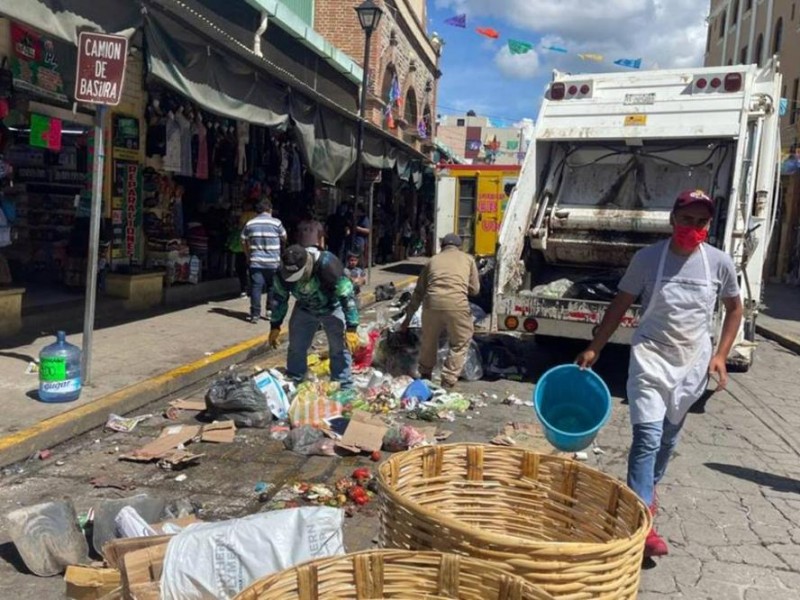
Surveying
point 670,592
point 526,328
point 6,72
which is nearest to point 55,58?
point 6,72

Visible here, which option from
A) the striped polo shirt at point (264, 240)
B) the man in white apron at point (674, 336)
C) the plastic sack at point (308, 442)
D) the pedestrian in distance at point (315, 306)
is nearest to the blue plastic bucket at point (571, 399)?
the man in white apron at point (674, 336)

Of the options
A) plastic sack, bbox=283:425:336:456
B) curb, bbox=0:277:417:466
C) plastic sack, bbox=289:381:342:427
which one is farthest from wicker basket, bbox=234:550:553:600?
plastic sack, bbox=289:381:342:427

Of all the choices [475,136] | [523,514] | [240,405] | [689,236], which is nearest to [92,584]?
[523,514]

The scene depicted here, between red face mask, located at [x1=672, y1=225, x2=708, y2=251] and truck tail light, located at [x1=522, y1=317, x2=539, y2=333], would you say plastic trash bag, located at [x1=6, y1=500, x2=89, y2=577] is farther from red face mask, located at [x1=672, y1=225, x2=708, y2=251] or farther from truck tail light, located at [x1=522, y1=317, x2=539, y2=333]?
truck tail light, located at [x1=522, y1=317, x2=539, y2=333]

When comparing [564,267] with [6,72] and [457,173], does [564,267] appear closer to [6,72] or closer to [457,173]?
[6,72]

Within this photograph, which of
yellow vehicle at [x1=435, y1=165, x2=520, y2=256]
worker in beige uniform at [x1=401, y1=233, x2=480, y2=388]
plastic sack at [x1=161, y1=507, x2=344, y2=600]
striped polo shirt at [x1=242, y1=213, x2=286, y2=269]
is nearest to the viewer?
plastic sack at [x1=161, y1=507, x2=344, y2=600]

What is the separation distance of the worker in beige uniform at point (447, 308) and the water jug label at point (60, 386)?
3.21 metres

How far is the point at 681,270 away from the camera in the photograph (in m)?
3.55

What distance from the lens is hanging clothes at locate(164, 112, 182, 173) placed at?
9.85m

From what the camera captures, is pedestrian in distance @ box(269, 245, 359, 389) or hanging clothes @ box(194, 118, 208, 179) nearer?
pedestrian in distance @ box(269, 245, 359, 389)

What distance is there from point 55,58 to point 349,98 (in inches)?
422

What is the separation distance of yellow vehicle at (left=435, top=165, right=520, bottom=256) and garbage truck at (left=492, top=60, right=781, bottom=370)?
7.22m

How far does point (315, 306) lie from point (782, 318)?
38.0 ft

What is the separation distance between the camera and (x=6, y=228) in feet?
24.2
